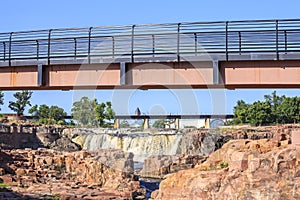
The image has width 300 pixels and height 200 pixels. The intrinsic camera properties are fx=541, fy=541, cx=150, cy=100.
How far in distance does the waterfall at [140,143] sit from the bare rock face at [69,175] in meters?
13.3

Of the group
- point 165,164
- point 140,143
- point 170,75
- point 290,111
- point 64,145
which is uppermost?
point 290,111

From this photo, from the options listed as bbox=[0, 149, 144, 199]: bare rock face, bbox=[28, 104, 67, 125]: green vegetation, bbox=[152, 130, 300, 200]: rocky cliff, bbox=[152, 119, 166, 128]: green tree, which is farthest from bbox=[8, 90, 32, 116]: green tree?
bbox=[152, 130, 300, 200]: rocky cliff

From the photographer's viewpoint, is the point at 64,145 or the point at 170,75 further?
the point at 64,145

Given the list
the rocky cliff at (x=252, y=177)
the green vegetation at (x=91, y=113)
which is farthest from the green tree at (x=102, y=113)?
the rocky cliff at (x=252, y=177)

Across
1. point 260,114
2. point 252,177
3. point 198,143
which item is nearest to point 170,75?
point 252,177

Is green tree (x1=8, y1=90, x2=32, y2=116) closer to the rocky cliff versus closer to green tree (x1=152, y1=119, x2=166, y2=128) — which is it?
green tree (x1=152, y1=119, x2=166, y2=128)

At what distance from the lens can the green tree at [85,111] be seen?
4459 inches

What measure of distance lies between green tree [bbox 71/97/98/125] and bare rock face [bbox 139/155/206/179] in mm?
53425

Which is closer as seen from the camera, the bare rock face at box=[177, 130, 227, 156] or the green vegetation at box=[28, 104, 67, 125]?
the bare rock face at box=[177, 130, 227, 156]

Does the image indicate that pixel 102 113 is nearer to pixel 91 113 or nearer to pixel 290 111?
pixel 91 113

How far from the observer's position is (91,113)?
114m

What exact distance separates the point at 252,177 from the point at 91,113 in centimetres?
9105

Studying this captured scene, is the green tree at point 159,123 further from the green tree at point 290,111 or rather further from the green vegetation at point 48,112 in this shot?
the green tree at point 290,111

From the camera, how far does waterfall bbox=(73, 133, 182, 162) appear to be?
71312 mm
